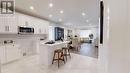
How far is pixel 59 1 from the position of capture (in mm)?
4496

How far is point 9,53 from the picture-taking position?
198 inches

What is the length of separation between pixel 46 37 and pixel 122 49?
347 inches

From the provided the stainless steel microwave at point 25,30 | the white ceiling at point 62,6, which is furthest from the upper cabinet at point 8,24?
the white ceiling at point 62,6

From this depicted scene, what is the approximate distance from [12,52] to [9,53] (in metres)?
0.18

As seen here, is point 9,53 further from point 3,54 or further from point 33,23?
point 33,23

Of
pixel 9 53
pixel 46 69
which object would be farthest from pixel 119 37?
pixel 9 53

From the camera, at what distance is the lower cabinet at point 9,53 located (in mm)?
4691

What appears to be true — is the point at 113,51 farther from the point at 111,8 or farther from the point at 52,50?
the point at 52,50

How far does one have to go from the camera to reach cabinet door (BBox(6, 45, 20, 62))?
4.97 meters

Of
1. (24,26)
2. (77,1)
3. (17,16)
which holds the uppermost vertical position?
(77,1)

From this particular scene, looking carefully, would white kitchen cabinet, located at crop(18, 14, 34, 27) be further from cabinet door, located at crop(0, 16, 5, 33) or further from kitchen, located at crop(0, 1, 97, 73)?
cabinet door, located at crop(0, 16, 5, 33)

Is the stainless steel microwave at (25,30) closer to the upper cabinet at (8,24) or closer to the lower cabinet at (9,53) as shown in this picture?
the upper cabinet at (8,24)

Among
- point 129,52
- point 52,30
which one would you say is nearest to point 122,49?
point 129,52

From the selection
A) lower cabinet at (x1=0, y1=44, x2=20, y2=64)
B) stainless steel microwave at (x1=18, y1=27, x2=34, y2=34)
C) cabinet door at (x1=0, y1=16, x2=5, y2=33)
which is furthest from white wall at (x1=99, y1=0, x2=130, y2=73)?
stainless steel microwave at (x1=18, y1=27, x2=34, y2=34)
